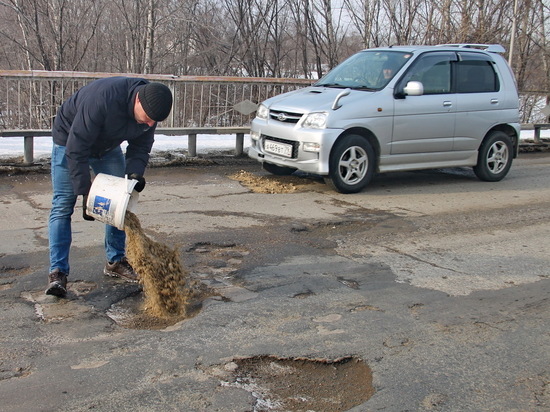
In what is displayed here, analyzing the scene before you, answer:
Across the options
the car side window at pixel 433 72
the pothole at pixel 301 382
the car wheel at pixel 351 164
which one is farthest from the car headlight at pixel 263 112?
the pothole at pixel 301 382

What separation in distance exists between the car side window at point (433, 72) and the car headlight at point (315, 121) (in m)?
1.52

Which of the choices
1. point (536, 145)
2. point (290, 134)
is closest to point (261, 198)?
point (290, 134)

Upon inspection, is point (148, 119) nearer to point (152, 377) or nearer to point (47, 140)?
point (152, 377)

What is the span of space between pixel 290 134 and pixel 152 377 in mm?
5338

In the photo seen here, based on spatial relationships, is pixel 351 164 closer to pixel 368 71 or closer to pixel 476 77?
pixel 368 71

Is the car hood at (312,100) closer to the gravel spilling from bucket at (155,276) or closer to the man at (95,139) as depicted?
the man at (95,139)

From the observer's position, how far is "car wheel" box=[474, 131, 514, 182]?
9.86 m

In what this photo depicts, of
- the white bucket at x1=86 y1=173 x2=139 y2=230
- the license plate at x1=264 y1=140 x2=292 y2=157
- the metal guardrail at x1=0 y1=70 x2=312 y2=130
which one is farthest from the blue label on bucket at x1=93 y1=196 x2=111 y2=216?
the metal guardrail at x1=0 y1=70 x2=312 y2=130

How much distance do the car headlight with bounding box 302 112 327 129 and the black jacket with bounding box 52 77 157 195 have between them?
3.82 m

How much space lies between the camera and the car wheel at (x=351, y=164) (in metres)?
8.45

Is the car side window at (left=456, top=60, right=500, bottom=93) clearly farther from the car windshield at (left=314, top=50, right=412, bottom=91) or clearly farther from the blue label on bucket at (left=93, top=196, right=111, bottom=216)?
the blue label on bucket at (left=93, top=196, right=111, bottom=216)

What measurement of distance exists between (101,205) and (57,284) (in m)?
0.66

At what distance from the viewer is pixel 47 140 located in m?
11.0

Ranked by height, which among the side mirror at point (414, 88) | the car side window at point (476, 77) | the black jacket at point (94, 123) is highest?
the car side window at point (476, 77)
